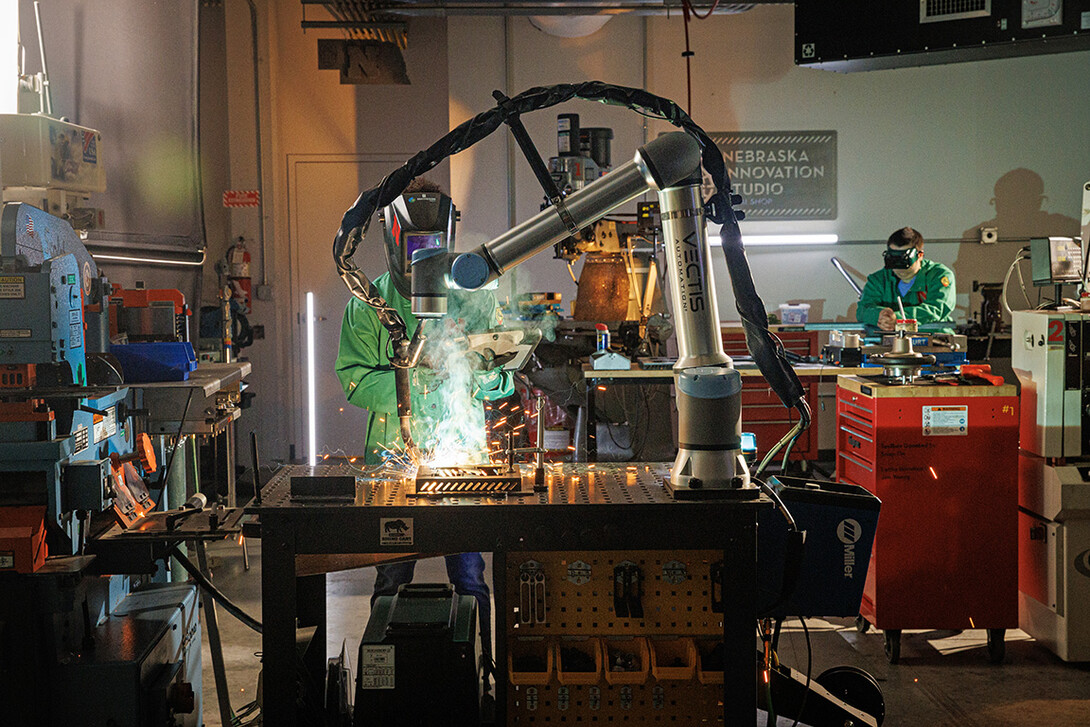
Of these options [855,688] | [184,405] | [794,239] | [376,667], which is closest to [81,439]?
[184,405]

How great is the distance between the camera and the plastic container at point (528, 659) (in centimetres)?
207

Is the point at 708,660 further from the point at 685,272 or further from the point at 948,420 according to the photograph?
the point at 948,420

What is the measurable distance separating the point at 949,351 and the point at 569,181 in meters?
2.16

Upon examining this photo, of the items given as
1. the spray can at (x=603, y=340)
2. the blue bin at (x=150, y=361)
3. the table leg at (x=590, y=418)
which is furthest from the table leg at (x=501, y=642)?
the spray can at (x=603, y=340)

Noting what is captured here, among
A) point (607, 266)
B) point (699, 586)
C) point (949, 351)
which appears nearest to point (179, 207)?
point (607, 266)

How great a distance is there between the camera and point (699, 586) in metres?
2.11

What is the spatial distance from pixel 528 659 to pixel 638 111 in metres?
1.22

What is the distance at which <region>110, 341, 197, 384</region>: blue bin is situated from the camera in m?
3.20

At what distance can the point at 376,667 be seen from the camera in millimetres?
2053

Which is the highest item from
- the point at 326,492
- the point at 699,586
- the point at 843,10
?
the point at 843,10

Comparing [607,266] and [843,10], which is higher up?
[843,10]

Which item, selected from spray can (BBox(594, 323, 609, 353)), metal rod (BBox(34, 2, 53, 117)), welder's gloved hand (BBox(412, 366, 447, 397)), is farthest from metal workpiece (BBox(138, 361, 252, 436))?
spray can (BBox(594, 323, 609, 353))

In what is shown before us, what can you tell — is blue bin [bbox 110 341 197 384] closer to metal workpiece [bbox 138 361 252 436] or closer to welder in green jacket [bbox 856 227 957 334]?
metal workpiece [bbox 138 361 252 436]

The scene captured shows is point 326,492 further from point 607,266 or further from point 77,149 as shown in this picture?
point 607,266
